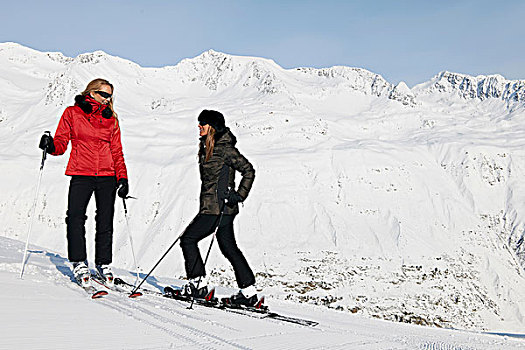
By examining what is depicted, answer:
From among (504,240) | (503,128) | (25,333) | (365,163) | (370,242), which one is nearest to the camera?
(25,333)

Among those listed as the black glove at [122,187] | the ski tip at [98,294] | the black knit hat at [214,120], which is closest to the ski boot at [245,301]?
the ski tip at [98,294]

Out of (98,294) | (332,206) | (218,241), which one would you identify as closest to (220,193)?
(218,241)

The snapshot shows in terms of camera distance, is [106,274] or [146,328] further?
[106,274]

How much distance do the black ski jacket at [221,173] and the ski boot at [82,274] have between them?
4.72ft

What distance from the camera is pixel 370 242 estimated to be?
2262 cm

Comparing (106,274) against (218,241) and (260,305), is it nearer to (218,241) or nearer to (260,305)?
(218,241)

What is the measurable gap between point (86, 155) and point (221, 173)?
154 centimetres

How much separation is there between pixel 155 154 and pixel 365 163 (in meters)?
13.5

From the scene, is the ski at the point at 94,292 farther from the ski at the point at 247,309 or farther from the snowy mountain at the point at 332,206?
the snowy mountain at the point at 332,206

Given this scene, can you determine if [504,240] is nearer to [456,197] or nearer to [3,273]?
[456,197]

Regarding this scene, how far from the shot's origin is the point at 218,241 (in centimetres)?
507

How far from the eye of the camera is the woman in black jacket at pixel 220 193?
4910mm

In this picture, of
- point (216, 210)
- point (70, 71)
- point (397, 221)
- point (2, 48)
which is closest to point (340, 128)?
point (397, 221)

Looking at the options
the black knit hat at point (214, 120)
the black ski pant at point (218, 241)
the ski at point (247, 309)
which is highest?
the black knit hat at point (214, 120)
